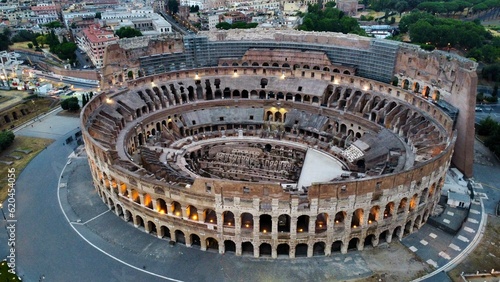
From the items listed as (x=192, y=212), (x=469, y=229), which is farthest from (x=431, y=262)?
(x=192, y=212)

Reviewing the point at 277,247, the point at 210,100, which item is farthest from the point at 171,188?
the point at 210,100

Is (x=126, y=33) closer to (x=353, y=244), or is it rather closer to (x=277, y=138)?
(x=277, y=138)

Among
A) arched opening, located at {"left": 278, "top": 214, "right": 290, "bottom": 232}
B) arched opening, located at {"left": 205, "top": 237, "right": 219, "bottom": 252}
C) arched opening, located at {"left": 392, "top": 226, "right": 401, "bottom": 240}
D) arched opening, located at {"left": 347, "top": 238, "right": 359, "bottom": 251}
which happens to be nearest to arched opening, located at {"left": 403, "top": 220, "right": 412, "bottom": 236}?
arched opening, located at {"left": 392, "top": 226, "right": 401, "bottom": 240}

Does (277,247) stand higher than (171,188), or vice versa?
(171,188)

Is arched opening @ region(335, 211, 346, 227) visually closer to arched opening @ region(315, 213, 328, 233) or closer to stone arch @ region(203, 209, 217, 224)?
arched opening @ region(315, 213, 328, 233)

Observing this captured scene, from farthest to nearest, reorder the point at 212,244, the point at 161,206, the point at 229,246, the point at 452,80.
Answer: the point at 452,80, the point at 161,206, the point at 212,244, the point at 229,246

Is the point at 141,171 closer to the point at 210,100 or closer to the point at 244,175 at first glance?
the point at 244,175
